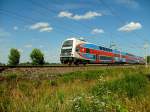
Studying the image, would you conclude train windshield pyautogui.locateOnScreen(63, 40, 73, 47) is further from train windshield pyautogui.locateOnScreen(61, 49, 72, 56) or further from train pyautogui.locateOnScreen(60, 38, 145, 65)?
train windshield pyautogui.locateOnScreen(61, 49, 72, 56)

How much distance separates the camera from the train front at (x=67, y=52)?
2881cm

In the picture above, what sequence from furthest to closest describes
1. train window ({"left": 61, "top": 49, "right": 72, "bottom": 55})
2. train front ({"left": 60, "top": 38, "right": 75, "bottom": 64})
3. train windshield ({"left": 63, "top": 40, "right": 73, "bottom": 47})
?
1. train windshield ({"left": 63, "top": 40, "right": 73, "bottom": 47})
2. train window ({"left": 61, "top": 49, "right": 72, "bottom": 55})
3. train front ({"left": 60, "top": 38, "right": 75, "bottom": 64})

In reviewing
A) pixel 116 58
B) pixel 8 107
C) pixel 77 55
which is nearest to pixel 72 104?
pixel 8 107

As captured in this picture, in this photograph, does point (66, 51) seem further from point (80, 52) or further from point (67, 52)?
point (80, 52)

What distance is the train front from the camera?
28.8 metres

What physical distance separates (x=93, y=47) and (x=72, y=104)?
2745cm

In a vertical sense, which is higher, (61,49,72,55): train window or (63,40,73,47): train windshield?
(63,40,73,47): train windshield

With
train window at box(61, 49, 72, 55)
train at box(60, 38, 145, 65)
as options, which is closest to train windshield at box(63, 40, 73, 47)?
train at box(60, 38, 145, 65)

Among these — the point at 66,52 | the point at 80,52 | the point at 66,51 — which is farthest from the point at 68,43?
the point at 80,52

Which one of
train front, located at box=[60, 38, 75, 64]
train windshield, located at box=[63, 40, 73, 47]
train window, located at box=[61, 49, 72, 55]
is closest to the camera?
train front, located at box=[60, 38, 75, 64]

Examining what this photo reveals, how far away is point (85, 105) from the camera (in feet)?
18.0

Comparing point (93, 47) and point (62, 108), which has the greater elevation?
point (93, 47)

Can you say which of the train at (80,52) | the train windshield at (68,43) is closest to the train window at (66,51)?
the train at (80,52)

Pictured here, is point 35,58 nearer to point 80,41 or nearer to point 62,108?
point 80,41
